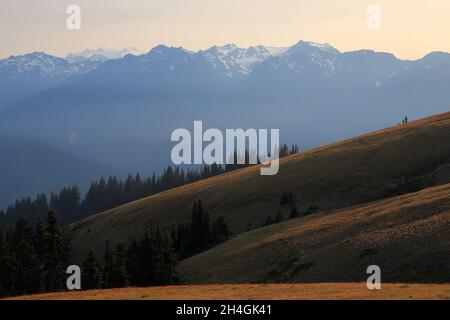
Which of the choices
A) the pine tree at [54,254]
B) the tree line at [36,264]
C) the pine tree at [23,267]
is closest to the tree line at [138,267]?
the pine tree at [54,254]

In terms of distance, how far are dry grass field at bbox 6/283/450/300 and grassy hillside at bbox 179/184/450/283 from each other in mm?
5423

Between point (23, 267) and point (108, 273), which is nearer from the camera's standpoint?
point (108, 273)

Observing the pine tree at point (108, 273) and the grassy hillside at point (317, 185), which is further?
the grassy hillside at point (317, 185)

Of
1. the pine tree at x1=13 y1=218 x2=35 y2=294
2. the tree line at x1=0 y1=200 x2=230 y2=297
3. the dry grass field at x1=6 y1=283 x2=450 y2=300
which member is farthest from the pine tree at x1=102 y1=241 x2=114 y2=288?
the dry grass field at x1=6 y1=283 x2=450 y2=300

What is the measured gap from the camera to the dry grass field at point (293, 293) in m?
31.8

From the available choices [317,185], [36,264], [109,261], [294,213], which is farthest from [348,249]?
[36,264]

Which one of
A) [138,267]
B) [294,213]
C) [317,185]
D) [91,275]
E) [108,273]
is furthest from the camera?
[317,185]

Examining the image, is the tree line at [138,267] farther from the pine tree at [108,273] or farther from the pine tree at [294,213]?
the pine tree at [294,213]

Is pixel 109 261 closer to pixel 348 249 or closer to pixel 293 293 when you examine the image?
pixel 348 249

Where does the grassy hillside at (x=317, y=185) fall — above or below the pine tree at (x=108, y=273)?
above

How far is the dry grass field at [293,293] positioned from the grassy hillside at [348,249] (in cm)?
542

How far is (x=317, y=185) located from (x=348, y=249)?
45851 millimetres

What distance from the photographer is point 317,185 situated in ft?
313
